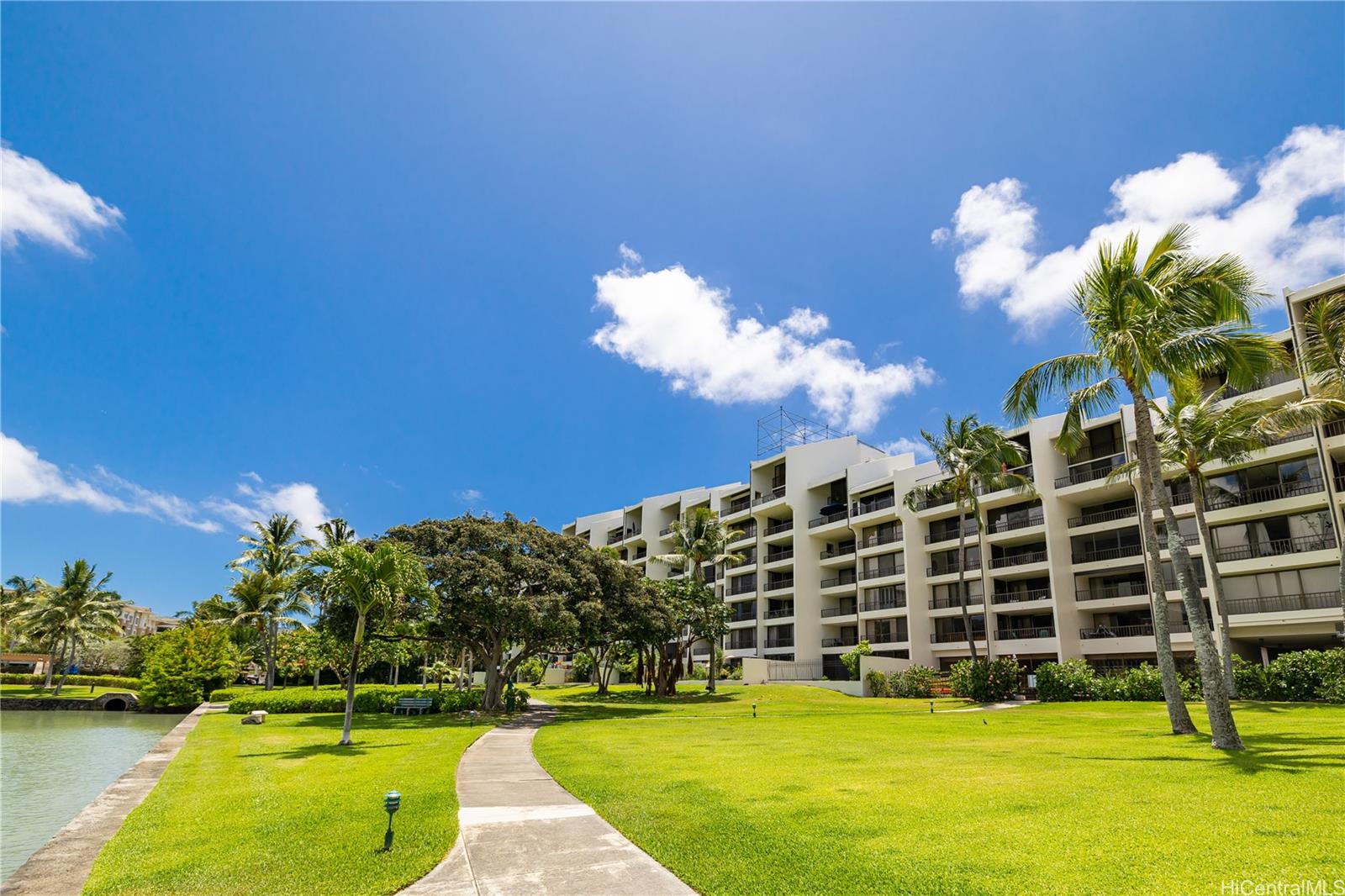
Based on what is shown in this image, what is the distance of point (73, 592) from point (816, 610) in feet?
202

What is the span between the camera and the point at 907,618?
51062 mm

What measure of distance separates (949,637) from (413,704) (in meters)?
36.1

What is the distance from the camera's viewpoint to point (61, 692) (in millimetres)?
53594

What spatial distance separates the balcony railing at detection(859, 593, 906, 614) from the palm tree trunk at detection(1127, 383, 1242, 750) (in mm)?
37943

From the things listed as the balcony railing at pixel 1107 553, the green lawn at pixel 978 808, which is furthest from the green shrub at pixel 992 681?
the green lawn at pixel 978 808

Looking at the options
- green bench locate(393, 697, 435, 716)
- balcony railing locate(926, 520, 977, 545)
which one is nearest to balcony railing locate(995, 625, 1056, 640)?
balcony railing locate(926, 520, 977, 545)

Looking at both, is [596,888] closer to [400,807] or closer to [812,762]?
[400,807]

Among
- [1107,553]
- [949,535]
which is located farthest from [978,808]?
[949,535]

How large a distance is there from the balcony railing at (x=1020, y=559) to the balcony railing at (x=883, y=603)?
7.33m

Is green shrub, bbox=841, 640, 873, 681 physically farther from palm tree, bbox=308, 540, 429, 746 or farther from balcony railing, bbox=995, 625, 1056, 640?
palm tree, bbox=308, 540, 429, 746

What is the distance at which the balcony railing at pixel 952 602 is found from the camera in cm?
4894

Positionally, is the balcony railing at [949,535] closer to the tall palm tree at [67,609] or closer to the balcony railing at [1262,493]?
the balcony railing at [1262,493]

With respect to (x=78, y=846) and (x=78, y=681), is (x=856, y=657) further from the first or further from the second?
(x=78, y=681)

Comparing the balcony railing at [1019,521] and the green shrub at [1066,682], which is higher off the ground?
the balcony railing at [1019,521]
